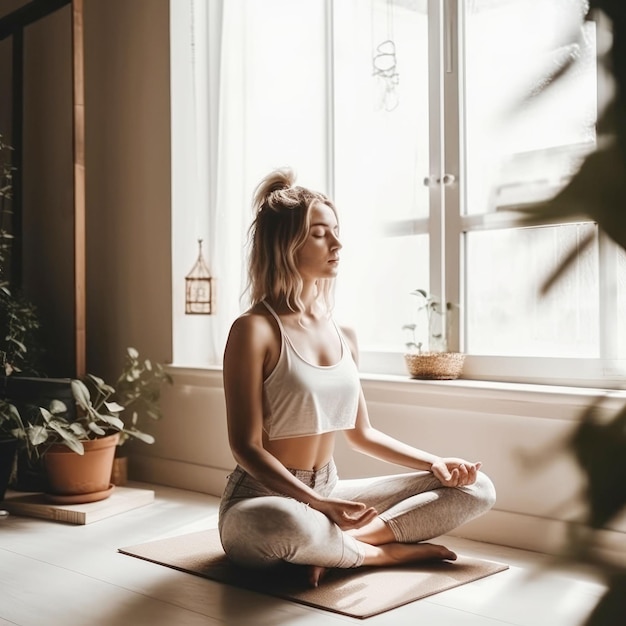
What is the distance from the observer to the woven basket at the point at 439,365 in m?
2.83

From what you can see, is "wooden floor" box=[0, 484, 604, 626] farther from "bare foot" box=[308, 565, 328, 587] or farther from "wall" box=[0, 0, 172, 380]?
"wall" box=[0, 0, 172, 380]

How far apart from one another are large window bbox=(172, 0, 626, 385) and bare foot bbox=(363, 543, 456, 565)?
26.5 inches

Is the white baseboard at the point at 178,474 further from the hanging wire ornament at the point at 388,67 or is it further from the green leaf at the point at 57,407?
the hanging wire ornament at the point at 388,67

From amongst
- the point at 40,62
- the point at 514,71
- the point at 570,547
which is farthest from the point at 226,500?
the point at 40,62

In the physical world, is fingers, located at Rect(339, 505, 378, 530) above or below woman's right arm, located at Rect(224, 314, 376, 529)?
below

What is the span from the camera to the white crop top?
7.43 feet

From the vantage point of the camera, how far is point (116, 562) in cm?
244

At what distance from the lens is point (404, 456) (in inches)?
95.2

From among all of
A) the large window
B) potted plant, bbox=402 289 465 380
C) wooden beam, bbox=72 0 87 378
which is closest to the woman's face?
the large window

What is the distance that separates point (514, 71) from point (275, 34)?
1.14 m

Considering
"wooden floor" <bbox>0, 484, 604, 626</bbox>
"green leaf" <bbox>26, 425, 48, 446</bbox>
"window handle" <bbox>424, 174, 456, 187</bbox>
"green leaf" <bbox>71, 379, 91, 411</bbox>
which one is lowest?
"wooden floor" <bbox>0, 484, 604, 626</bbox>

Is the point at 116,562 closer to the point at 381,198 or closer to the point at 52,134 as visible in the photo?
the point at 381,198

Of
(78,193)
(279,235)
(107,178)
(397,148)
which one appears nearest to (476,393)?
(279,235)

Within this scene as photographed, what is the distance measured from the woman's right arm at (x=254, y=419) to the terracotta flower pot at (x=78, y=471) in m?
1.07
